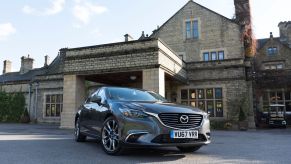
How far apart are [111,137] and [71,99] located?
36.0 ft

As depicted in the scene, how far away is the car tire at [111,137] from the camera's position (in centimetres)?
517

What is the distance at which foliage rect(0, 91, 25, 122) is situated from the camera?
25961 millimetres

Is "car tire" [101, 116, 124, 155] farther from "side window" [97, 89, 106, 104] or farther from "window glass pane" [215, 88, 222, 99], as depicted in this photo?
"window glass pane" [215, 88, 222, 99]

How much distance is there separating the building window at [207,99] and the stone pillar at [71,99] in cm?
781

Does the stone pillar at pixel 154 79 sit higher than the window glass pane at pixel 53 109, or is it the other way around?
the stone pillar at pixel 154 79

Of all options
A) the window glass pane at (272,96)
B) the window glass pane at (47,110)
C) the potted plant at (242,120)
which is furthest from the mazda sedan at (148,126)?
the window glass pane at (47,110)

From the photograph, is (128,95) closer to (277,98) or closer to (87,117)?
(87,117)

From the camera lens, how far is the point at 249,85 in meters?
18.1

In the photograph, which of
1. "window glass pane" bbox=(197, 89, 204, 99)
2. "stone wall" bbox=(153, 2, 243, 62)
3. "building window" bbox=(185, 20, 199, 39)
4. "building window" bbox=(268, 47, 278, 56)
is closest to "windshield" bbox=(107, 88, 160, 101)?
"window glass pane" bbox=(197, 89, 204, 99)

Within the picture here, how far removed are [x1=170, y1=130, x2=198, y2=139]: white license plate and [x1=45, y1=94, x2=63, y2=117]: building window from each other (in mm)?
20793

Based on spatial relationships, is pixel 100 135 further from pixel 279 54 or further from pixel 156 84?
pixel 279 54

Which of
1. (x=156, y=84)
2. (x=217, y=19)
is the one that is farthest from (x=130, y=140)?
(x=217, y=19)

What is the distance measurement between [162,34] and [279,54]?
1525 cm

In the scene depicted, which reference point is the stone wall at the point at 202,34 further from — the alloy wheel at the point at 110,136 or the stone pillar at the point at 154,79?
the alloy wheel at the point at 110,136
